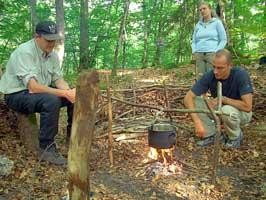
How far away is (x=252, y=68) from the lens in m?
9.64

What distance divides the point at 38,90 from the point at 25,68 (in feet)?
0.96

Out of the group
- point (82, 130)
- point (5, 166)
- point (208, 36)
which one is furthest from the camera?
point (208, 36)

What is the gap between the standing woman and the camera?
6.38 m

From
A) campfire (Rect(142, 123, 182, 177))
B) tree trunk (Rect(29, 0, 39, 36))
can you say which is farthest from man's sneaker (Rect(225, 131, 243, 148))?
tree trunk (Rect(29, 0, 39, 36))

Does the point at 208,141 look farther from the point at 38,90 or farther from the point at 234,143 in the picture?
the point at 38,90

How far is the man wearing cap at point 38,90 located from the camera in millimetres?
4031

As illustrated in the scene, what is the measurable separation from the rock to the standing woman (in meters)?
3.76

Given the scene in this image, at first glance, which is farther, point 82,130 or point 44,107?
point 44,107

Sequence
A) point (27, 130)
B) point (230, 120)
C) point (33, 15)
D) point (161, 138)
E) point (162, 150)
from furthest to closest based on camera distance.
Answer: point (33, 15), point (230, 120), point (27, 130), point (162, 150), point (161, 138)

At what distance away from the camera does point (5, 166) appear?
12.5 ft

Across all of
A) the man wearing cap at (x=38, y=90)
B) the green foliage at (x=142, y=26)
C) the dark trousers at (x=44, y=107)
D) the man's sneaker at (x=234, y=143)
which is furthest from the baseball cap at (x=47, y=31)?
the green foliage at (x=142, y=26)

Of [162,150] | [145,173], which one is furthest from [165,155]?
[145,173]

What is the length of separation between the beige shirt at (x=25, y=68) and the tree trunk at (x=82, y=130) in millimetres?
1827

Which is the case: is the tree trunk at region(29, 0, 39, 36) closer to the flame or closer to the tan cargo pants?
the tan cargo pants
